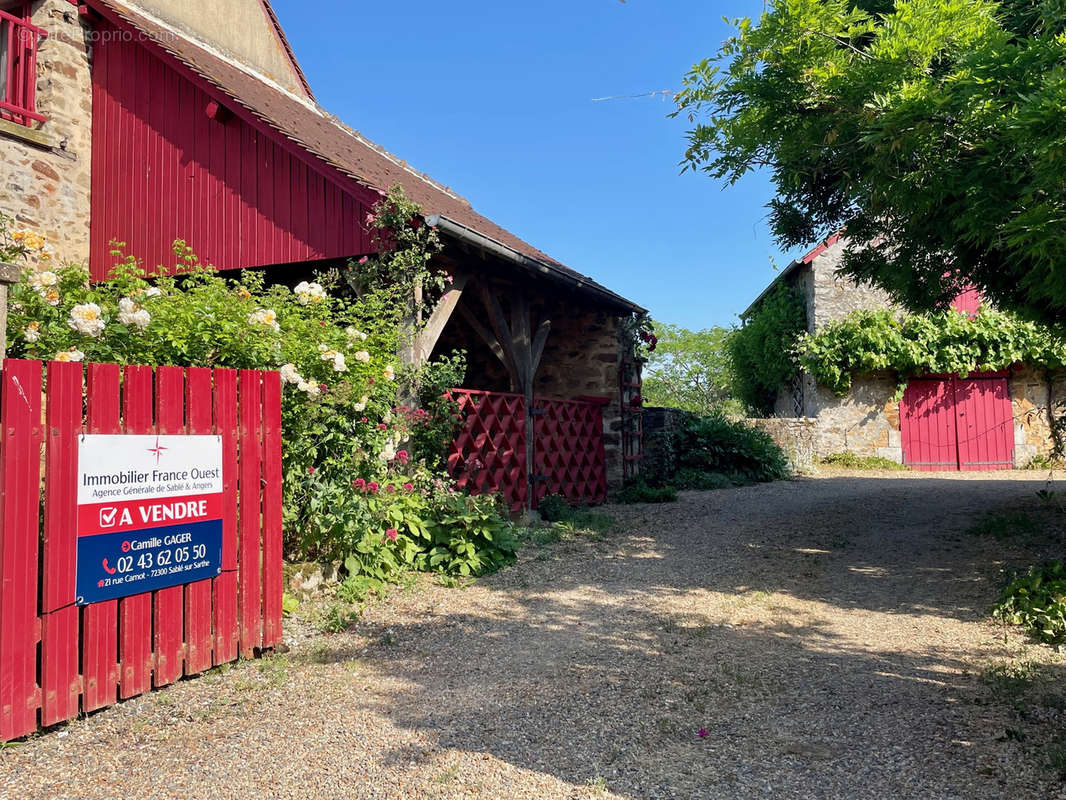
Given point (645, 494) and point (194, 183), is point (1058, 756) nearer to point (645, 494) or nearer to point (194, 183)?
point (645, 494)

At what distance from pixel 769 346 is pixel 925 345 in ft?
9.82

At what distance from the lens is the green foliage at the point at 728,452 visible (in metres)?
12.2

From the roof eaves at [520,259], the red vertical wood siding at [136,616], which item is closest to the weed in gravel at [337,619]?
the red vertical wood siding at [136,616]

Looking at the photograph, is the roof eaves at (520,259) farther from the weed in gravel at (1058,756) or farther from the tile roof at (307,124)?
the weed in gravel at (1058,756)

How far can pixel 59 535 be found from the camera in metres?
2.79

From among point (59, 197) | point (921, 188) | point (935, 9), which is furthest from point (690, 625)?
point (59, 197)

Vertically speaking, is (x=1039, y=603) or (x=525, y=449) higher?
(x=525, y=449)

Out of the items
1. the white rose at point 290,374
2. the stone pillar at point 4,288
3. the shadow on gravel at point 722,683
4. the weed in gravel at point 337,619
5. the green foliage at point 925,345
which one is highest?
the green foliage at point 925,345

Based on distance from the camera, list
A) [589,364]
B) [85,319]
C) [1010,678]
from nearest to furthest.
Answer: [1010,678], [85,319], [589,364]

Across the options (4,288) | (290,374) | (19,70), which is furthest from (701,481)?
(19,70)

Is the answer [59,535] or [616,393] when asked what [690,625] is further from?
[616,393]

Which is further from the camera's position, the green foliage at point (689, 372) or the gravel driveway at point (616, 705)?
the green foliage at point (689, 372)

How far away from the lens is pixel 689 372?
34094 mm

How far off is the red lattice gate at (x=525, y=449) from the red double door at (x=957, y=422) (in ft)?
28.6
